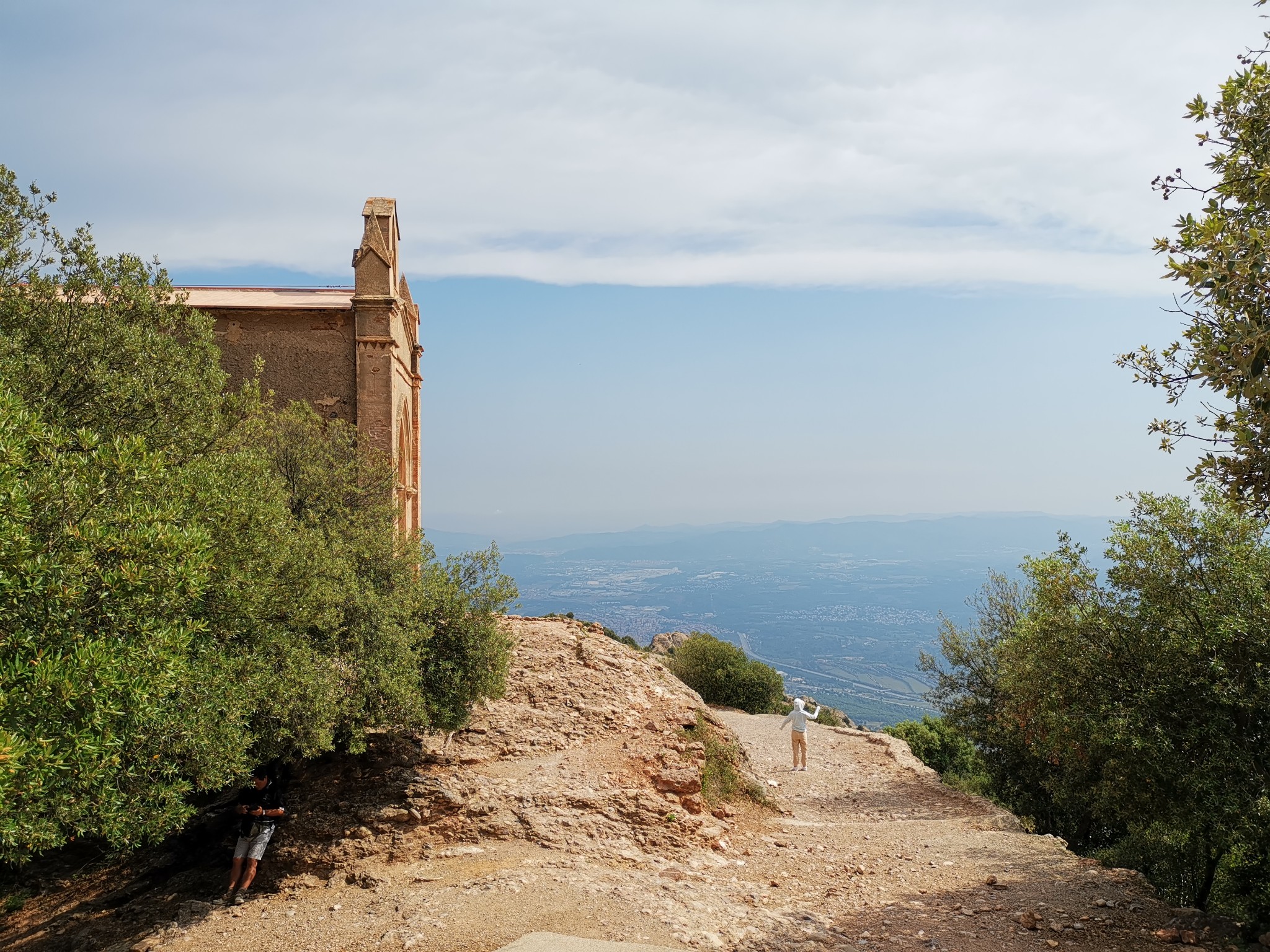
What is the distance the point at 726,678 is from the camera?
122 feet

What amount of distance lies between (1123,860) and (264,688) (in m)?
16.7

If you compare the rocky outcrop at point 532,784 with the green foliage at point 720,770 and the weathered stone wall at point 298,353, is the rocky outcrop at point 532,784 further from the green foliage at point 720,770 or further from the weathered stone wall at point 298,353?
the weathered stone wall at point 298,353

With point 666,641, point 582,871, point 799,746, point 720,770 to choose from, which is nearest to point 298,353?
point 720,770

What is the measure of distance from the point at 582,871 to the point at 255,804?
201 inches

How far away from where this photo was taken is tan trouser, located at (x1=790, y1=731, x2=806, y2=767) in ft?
72.9

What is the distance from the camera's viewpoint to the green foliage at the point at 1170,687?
32.9 feet

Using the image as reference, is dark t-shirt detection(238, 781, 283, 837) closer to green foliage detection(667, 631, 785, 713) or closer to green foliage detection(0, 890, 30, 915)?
green foliage detection(0, 890, 30, 915)

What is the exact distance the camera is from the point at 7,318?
36.5 ft

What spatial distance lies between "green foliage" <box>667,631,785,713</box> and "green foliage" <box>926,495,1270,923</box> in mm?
23133

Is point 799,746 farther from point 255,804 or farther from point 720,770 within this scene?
point 255,804

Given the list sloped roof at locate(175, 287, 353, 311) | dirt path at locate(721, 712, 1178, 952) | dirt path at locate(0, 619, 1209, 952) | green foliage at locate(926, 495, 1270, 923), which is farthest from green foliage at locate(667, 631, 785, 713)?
green foliage at locate(926, 495, 1270, 923)

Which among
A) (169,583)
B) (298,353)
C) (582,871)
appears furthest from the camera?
(298,353)

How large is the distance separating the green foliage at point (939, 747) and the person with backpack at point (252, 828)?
22.0 meters

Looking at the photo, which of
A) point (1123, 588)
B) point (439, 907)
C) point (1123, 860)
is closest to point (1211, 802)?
point (1123, 588)
